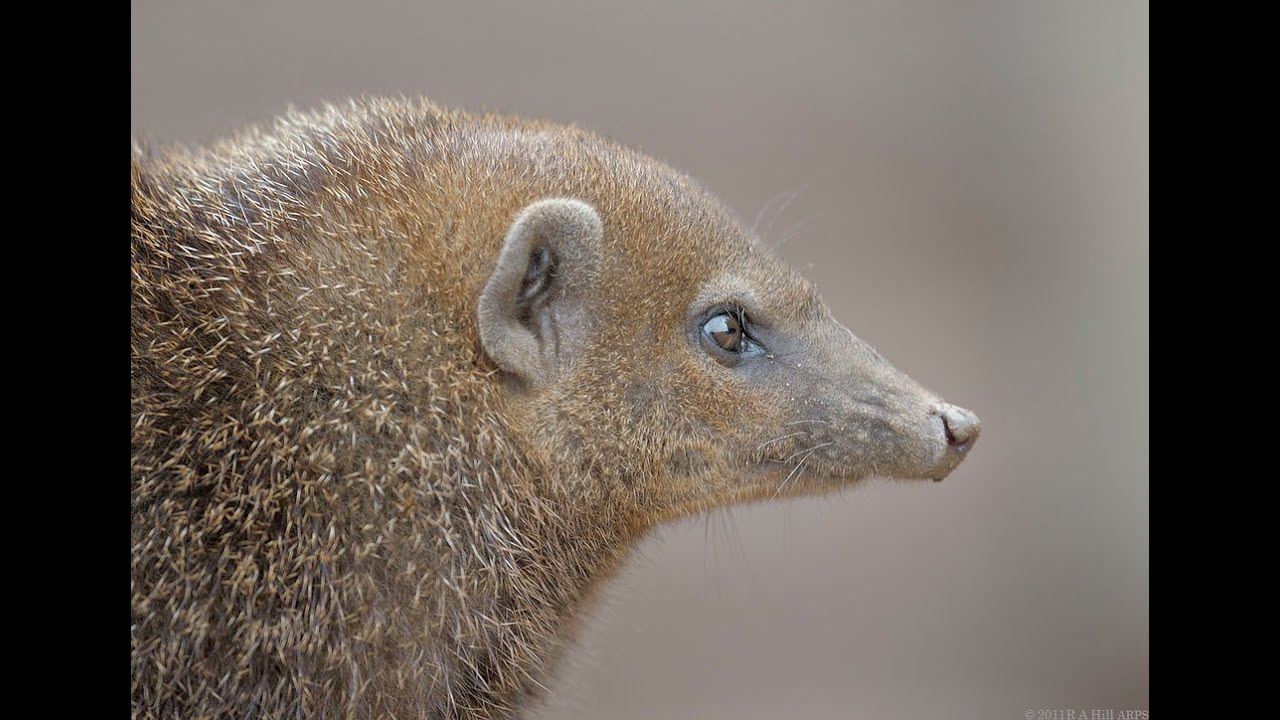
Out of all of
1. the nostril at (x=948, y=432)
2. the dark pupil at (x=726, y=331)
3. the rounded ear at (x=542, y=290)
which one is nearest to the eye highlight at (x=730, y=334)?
the dark pupil at (x=726, y=331)

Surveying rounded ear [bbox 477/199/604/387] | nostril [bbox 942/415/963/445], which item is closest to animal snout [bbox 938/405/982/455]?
nostril [bbox 942/415/963/445]

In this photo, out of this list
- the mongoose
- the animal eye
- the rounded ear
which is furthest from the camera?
the animal eye

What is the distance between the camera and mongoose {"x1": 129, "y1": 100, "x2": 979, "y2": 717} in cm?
140

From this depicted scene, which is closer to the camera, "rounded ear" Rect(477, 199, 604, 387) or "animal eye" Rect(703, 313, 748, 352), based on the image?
"rounded ear" Rect(477, 199, 604, 387)

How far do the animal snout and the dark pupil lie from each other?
37 cm

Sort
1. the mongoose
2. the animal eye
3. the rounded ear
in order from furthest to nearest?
1. the animal eye
2. the rounded ear
3. the mongoose

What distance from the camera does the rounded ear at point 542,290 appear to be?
161 centimetres

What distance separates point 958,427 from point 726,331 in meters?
0.43

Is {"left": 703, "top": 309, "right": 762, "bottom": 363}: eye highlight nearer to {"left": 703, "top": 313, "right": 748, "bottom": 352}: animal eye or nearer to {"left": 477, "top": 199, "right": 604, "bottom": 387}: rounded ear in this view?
{"left": 703, "top": 313, "right": 748, "bottom": 352}: animal eye

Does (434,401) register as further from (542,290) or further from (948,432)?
(948,432)

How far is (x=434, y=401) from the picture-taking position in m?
1.53

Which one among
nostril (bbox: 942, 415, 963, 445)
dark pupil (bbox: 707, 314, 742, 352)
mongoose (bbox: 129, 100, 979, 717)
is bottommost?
mongoose (bbox: 129, 100, 979, 717)

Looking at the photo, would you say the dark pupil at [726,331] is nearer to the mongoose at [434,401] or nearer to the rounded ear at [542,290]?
the mongoose at [434,401]

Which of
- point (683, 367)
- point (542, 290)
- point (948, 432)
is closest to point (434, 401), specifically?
point (542, 290)
